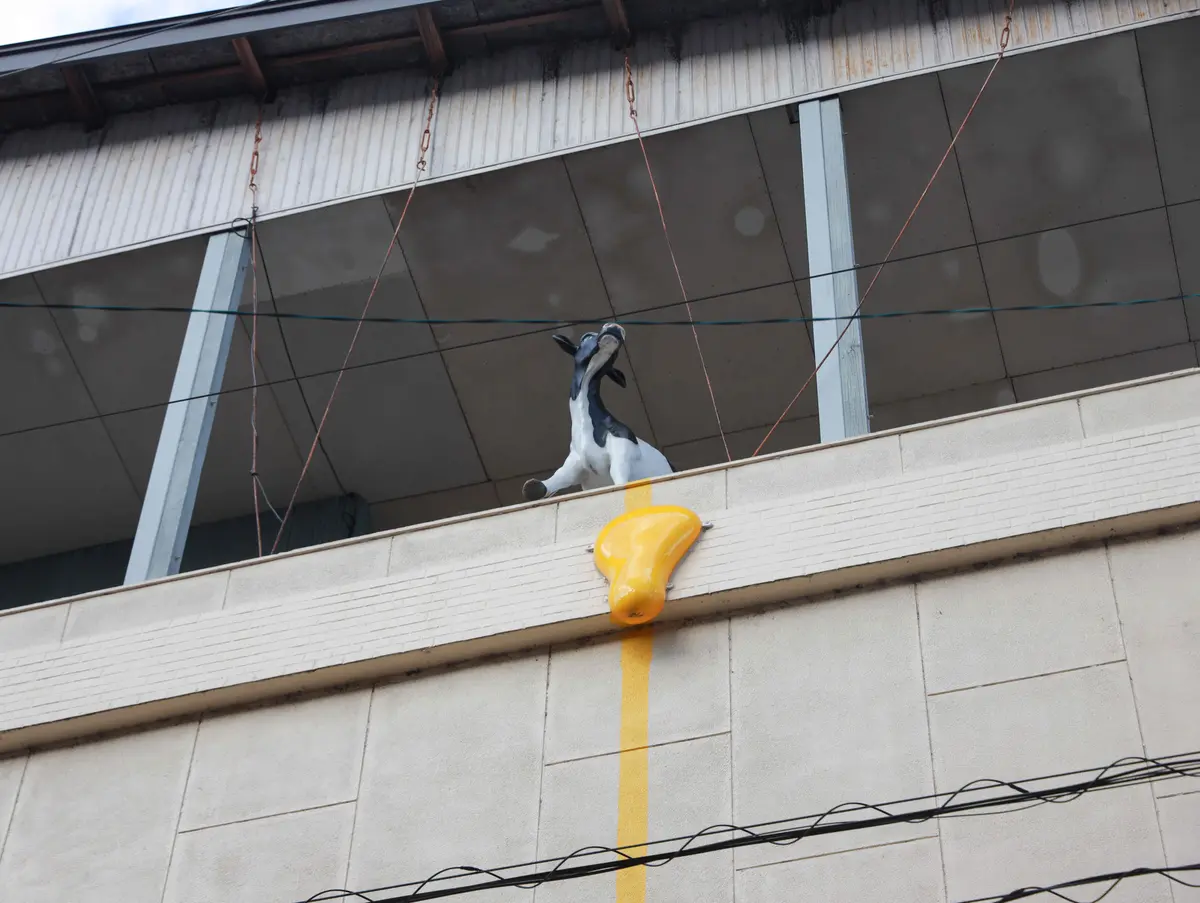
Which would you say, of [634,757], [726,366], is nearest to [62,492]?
[726,366]

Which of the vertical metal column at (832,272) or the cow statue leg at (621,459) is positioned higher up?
the vertical metal column at (832,272)

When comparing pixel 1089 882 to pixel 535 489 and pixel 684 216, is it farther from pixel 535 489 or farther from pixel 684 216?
pixel 684 216

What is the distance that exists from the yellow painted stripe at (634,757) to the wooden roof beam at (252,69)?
22.5 ft

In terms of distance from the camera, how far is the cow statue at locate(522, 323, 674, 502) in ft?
39.0

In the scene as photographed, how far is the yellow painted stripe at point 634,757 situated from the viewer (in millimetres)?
9266

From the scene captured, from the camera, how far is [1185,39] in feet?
48.0

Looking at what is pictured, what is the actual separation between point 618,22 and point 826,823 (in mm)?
7538

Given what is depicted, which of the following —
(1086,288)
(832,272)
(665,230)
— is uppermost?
(1086,288)

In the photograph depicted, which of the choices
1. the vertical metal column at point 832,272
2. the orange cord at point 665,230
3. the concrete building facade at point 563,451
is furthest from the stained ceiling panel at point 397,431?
the vertical metal column at point 832,272

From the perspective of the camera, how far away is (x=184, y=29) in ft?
48.9

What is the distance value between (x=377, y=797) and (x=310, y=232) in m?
6.40

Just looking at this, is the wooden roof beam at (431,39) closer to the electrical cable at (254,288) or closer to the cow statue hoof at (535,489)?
the electrical cable at (254,288)

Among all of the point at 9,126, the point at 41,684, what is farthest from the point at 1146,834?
the point at 9,126

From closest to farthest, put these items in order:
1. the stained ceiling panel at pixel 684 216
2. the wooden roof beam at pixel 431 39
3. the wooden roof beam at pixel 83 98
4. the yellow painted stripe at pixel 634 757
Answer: the yellow painted stripe at pixel 634 757 → the wooden roof beam at pixel 431 39 → the stained ceiling panel at pixel 684 216 → the wooden roof beam at pixel 83 98
